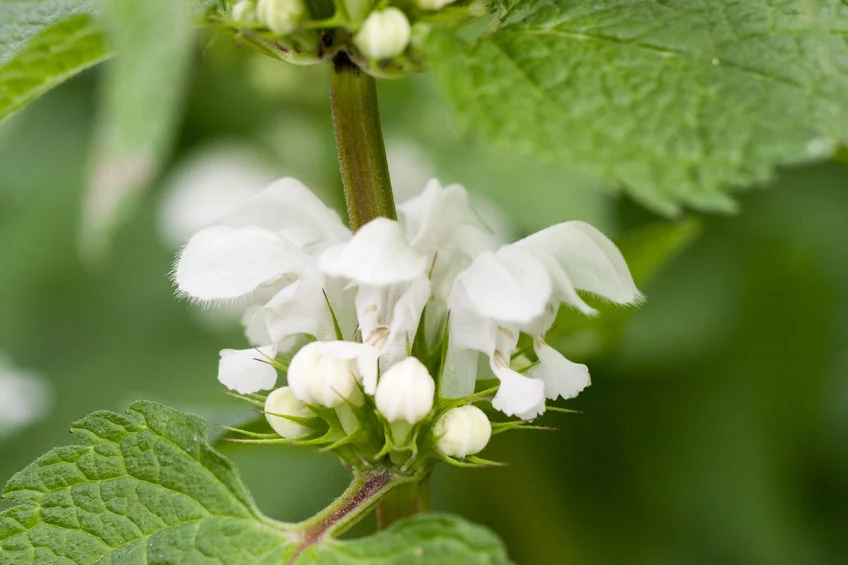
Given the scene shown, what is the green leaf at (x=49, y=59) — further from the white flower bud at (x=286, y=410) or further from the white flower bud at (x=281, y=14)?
the white flower bud at (x=286, y=410)

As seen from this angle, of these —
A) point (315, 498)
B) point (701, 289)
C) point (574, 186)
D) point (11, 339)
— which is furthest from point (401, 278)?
point (11, 339)

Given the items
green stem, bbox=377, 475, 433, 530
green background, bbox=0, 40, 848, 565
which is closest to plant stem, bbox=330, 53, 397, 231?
green stem, bbox=377, 475, 433, 530

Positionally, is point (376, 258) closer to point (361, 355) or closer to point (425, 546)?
point (361, 355)

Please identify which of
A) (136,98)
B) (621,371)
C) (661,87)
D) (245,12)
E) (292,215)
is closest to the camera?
(136,98)

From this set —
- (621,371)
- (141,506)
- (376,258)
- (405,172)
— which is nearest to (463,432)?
(376,258)

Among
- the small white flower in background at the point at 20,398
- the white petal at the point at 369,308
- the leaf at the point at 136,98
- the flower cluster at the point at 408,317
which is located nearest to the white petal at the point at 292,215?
the flower cluster at the point at 408,317

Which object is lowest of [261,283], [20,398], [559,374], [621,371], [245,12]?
[621,371]

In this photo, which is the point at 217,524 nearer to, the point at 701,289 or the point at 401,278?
the point at 401,278
